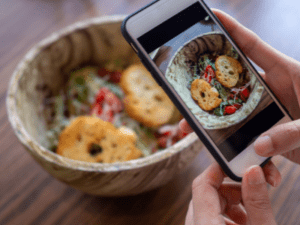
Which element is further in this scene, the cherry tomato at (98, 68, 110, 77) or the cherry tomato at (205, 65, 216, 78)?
the cherry tomato at (98, 68, 110, 77)

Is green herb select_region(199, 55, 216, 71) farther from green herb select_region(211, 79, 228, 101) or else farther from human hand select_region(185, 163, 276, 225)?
human hand select_region(185, 163, 276, 225)

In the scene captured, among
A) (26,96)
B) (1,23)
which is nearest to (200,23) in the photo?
(26,96)

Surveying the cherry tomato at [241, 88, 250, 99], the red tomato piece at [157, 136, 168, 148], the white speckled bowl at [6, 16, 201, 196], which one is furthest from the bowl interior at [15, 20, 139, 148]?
the cherry tomato at [241, 88, 250, 99]

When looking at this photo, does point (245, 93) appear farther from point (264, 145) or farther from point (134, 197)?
point (134, 197)

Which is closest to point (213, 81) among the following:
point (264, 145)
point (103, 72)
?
point (264, 145)

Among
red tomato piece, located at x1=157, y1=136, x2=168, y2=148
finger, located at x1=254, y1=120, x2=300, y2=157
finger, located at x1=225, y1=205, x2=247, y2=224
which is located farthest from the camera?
red tomato piece, located at x1=157, y1=136, x2=168, y2=148

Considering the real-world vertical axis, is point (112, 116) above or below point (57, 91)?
below
